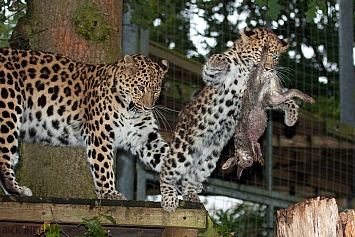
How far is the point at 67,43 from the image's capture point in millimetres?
6336

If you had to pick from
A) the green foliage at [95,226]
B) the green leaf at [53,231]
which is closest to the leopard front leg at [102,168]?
the green foliage at [95,226]

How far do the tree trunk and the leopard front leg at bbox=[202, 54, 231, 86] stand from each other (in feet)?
3.66

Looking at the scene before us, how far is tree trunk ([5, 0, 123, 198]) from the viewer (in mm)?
5996

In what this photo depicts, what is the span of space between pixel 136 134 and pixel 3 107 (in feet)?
3.70

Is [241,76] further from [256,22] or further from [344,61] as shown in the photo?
[256,22]

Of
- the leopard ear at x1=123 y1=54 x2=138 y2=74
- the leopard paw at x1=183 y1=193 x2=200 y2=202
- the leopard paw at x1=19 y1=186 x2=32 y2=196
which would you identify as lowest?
the leopard paw at x1=19 y1=186 x2=32 y2=196

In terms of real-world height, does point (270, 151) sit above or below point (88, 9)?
below

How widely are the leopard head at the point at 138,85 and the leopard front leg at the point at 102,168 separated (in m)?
0.40

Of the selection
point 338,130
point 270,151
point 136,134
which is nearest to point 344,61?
point 338,130

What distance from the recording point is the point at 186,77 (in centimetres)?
823

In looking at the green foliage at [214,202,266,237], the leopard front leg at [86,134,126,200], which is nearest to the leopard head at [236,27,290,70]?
the leopard front leg at [86,134,126,200]

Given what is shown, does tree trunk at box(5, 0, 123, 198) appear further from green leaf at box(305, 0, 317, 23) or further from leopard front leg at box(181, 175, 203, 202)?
green leaf at box(305, 0, 317, 23)

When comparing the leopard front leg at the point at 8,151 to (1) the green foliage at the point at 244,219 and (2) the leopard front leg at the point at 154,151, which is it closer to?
(2) the leopard front leg at the point at 154,151

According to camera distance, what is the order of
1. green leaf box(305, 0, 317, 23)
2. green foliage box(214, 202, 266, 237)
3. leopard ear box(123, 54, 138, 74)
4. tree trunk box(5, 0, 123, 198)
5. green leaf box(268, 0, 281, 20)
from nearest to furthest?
leopard ear box(123, 54, 138, 74) → tree trunk box(5, 0, 123, 198) → green leaf box(268, 0, 281, 20) → green leaf box(305, 0, 317, 23) → green foliage box(214, 202, 266, 237)
